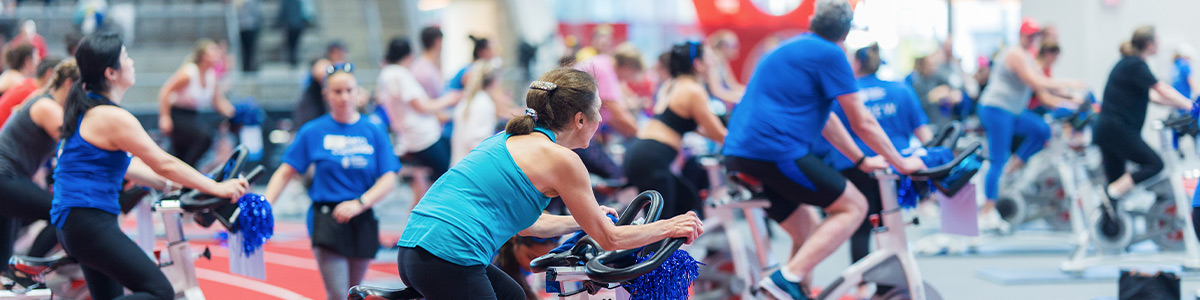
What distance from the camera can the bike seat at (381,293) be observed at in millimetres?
2636

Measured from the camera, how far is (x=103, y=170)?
11.7ft

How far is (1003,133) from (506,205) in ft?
17.6

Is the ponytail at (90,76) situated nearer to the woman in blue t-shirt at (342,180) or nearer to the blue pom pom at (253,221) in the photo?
the blue pom pom at (253,221)

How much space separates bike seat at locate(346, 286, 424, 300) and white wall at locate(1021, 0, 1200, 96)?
6.31 meters

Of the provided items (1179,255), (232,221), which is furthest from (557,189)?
(1179,255)

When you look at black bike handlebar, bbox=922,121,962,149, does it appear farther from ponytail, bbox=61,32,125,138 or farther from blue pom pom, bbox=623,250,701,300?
ponytail, bbox=61,32,125,138

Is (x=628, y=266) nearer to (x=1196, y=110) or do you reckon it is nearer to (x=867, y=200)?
(x=867, y=200)

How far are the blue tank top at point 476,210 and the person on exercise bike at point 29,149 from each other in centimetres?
221

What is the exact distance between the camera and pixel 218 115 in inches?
350

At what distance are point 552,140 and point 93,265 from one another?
1793 millimetres

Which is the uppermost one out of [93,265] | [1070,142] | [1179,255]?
[93,265]

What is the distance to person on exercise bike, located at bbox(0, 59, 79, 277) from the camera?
4.13 m

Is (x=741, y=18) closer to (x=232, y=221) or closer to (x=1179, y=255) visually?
(x=1179, y=255)

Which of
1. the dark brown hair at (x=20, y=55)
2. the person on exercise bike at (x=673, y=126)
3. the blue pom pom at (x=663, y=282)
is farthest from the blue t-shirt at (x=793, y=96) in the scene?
the dark brown hair at (x=20, y=55)
